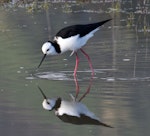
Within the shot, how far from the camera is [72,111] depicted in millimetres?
7105

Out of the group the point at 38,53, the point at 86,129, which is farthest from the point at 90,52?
the point at 86,129

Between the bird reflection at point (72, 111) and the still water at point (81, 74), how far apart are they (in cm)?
8

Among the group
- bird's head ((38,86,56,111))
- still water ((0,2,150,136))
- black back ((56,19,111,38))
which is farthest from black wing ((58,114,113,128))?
black back ((56,19,111,38))

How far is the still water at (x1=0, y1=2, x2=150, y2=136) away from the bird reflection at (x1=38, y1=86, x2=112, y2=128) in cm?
8

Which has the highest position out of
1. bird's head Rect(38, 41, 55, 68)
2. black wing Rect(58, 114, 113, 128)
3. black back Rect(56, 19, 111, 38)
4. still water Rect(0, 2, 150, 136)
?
black back Rect(56, 19, 111, 38)

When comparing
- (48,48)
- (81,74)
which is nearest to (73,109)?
(81,74)

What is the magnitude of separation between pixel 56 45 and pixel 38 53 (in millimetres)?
1336

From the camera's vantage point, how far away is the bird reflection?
22.1 feet

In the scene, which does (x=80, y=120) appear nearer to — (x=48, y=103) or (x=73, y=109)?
(x=73, y=109)

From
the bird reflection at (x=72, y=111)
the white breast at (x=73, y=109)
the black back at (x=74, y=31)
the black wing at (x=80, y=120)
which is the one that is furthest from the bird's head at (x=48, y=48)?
→ the black wing at (x=80, y=120)

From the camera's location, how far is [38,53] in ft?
34.2

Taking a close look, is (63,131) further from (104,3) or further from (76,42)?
(104,3)

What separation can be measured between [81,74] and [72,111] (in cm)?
195

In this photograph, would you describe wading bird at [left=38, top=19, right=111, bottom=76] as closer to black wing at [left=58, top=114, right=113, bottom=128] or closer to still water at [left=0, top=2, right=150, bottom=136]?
still water at [left=0, top=2, right=150, bottom=136]
